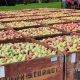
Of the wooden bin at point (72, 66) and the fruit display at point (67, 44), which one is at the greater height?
the fruit display at point (67, 44)

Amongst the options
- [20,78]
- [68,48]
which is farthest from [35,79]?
[68,48]

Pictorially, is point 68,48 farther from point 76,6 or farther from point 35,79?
point 76,6

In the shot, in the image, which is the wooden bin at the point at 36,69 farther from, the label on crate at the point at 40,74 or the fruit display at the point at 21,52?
the fruit display at the point at 21,52

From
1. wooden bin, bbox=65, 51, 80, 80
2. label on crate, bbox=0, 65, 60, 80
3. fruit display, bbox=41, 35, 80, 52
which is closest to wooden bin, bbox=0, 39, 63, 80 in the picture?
label on crate, bbox=0, 65, 60, 80

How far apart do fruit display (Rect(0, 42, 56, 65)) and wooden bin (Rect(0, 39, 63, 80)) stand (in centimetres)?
19

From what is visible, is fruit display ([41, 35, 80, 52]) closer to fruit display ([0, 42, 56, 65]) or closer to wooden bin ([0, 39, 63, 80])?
fruit display ([0, 42, 56, 65])

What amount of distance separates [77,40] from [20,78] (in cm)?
192

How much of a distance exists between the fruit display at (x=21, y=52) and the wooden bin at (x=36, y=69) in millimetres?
192

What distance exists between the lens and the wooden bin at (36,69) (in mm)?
3814

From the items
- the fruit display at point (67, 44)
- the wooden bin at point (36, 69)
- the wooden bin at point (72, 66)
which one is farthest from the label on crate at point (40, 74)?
the fruit display at point (67, 44)

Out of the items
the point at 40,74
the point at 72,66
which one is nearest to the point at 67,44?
the point at 72,66

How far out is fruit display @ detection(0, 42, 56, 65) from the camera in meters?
4.14

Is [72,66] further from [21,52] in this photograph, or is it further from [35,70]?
[21,52]

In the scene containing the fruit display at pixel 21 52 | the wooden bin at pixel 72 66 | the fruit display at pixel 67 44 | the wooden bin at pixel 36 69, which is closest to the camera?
the wooden bin at pixel 36 69
